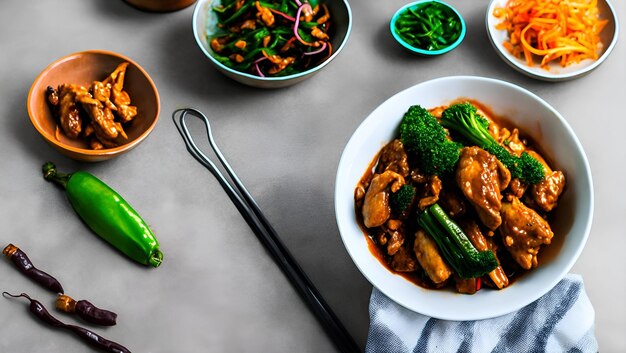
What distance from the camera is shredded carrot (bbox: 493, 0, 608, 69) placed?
8.98ft

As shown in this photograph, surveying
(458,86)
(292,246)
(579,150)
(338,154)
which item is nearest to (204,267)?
(292,246)

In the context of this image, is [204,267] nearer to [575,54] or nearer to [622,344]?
[622,344]

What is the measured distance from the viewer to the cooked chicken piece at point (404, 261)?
2.19m

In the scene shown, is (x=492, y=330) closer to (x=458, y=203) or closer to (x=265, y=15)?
(x=458, y=203)

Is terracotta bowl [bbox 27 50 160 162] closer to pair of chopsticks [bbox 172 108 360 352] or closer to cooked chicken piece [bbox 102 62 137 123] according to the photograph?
cooked chicken piece [bbox 102 62 137 123]

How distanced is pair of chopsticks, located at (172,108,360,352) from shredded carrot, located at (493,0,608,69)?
4.08ft

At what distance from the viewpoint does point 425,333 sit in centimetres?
233

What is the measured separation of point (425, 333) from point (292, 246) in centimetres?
58

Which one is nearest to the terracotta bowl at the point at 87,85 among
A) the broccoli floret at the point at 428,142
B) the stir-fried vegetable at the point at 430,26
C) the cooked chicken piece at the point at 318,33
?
the cooked chicken piece at the point at 318,33

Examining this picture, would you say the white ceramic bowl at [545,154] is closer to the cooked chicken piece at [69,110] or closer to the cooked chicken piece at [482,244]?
the cooked chicken piece at [482,244]

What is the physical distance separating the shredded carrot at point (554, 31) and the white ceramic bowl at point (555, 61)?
18 mm

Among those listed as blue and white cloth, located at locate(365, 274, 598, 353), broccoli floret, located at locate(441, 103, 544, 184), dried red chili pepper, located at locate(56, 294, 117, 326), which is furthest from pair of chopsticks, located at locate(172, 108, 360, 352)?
broccoli floret, located at locate(441, 103, 544, 184)

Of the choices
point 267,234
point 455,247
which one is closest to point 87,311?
point 267,234

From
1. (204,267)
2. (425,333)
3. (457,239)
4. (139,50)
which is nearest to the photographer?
(457,239)
